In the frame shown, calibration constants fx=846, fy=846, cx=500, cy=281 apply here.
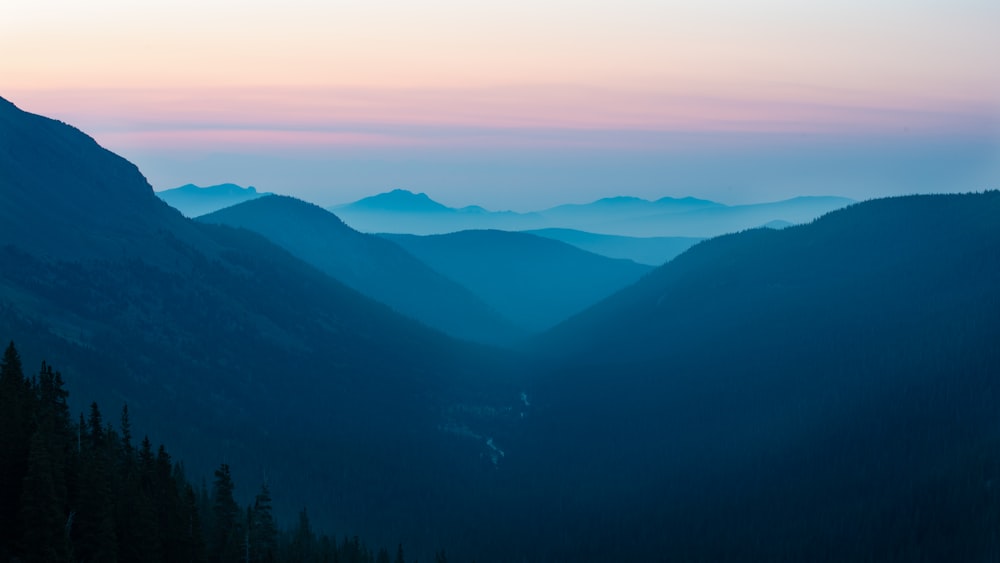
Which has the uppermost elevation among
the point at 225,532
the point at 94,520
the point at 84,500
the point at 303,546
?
the point at 84,500

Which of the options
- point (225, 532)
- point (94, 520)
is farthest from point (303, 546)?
point (94, 520)

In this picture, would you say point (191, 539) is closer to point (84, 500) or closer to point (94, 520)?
point (94, 520)

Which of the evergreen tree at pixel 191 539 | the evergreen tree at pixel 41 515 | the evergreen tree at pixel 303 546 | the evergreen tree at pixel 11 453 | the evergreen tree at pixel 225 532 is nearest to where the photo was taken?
the evergreen tree at pixel 41 515

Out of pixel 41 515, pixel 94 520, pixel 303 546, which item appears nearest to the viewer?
pixel 41 515

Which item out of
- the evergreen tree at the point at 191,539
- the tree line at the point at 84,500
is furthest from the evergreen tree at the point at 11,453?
the evergreen tree at the point at 191,539

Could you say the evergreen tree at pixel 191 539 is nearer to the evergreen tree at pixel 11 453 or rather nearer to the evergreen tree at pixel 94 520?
the evergreen tree at pixel 94 520

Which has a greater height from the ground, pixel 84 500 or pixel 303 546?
pixel 84 500

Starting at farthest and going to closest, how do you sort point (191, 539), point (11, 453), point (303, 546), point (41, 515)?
point (303, 546), point (191, 539), point (11, 453), point (41, 515)

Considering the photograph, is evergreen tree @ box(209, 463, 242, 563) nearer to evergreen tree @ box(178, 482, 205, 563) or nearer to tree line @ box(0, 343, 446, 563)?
tree line @ box(0, 343, 446, 563)
